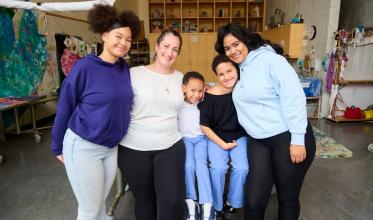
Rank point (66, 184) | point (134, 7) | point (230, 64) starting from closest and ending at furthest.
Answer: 1. point (230, 64)
2. point (66, 184)
3. point (134, 7)

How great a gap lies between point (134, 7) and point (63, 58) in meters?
3.89

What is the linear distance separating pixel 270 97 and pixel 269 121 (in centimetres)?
13

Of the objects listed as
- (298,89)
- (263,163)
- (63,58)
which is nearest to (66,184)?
(263,163)

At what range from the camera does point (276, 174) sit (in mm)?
1522

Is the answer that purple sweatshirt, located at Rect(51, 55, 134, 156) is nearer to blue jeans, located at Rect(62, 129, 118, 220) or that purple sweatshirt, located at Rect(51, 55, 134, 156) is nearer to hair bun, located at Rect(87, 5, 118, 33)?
blue jeans, located at Rect(62, 129, 118, 220)

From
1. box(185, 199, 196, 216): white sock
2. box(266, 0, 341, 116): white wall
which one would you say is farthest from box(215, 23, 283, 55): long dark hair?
box(266, 0, 341, 116): white wall

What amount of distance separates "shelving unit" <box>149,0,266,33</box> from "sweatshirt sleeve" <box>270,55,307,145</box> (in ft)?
20.6

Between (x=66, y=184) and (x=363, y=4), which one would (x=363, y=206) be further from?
(x=363, y=4)

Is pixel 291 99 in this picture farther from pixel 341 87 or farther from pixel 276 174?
pixel 341 87

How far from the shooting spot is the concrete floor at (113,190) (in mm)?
2078

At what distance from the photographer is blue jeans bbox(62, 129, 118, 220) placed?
1329 millimetres

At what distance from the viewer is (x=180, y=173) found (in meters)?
1.54

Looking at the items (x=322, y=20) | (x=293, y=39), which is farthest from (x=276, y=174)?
(x=293, y=39)

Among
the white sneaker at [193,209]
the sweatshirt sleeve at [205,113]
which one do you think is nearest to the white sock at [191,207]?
the white sneaker at [193,209]
